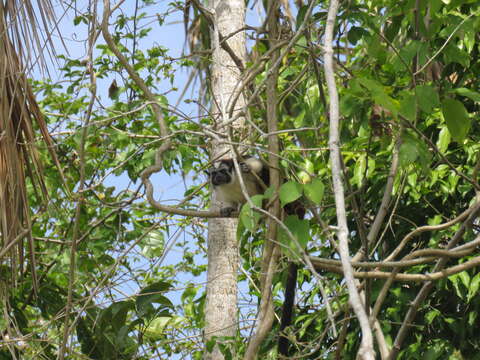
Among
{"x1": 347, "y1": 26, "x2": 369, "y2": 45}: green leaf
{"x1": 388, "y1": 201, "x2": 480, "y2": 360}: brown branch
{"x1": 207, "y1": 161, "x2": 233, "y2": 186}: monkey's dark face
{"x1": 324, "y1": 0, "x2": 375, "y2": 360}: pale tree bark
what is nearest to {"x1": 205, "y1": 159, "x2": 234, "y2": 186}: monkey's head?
{"x1": 207, "y1": 161, "x2": 233, "y2": 186}: monkey's dark face

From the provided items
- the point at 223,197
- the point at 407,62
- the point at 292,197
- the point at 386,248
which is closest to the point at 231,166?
the point at 223,197

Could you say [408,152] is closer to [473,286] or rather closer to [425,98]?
[425,98]

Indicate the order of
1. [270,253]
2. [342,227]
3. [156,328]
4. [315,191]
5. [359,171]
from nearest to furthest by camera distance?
[342,227]
[315,191]
[270,253]
[359,171]
[156,328]

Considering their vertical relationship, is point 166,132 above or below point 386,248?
above

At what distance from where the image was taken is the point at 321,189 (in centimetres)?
220

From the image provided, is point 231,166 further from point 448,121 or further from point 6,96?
point 448,121

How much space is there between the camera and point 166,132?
3100 millimetres

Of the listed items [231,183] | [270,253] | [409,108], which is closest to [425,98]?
[409,108]

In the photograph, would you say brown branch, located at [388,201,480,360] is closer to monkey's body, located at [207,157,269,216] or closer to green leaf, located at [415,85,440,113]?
green leaf, located at [415,85,440,113]

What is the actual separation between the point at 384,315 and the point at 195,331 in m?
1.74

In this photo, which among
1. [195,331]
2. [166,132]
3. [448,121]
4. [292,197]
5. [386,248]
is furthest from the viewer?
[195,331]

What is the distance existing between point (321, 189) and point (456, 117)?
0.67 m

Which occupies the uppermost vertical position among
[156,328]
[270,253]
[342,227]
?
[342,227]

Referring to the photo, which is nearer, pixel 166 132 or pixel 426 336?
pixel 166 132
